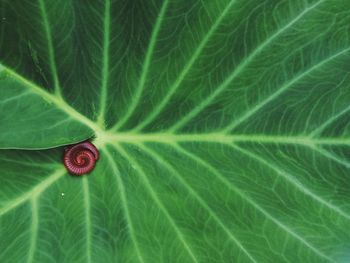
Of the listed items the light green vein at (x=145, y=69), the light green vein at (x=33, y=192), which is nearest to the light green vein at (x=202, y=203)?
the light green vein at (x=145, y=69)

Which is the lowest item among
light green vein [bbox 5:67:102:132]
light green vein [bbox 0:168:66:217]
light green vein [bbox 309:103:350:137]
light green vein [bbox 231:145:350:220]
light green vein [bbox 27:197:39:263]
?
light green vein [bbox 231:145:350:220]

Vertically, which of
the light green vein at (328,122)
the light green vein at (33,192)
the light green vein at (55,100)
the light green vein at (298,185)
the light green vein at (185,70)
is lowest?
the light green vein at (298,185)

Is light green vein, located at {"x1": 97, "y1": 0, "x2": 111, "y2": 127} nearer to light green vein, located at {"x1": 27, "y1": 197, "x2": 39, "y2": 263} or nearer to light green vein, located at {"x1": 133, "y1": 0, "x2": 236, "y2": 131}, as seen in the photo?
light green vein, located at {"x1": 133, "y1": 0, "x2": 236, "y2": 131}

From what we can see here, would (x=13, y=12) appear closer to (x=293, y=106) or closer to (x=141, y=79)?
(x=141, y=79)

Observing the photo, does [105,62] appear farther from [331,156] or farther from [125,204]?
[331,156]

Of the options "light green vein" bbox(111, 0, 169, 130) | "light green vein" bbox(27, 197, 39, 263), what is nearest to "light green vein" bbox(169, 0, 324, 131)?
"light green vein" bbox(111, 0, 169, 130)

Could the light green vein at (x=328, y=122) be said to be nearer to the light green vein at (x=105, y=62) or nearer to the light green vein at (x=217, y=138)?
the light green vein at (x=217, y=138)

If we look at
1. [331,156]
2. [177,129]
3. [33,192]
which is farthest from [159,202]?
[331,156]
